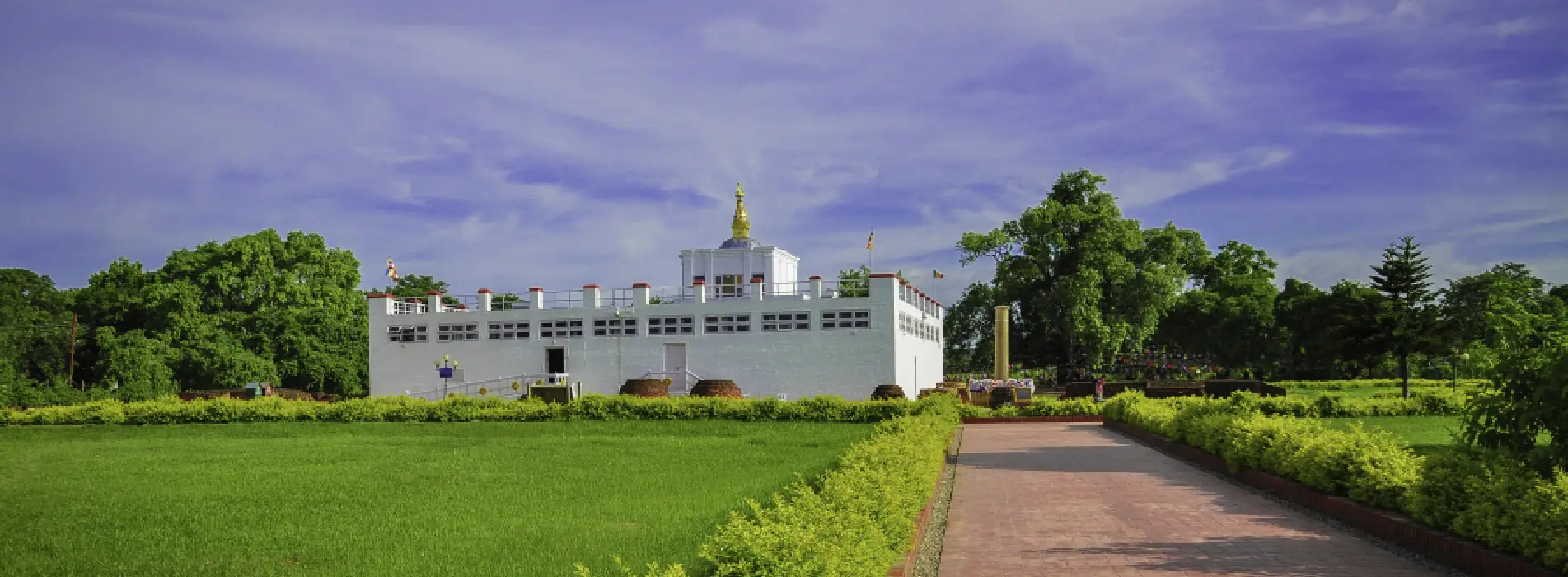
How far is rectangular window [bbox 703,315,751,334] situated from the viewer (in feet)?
124

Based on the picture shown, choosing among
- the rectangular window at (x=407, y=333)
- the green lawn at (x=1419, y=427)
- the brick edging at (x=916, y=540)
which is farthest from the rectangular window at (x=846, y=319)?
the brick edging at (x=916, y=540)

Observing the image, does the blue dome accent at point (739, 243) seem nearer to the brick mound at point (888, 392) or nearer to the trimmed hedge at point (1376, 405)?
the brick mound at point (888, 392)

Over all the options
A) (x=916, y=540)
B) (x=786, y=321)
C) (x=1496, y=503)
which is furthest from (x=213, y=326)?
(x=1496, y=503)

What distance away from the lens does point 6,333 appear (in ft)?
163

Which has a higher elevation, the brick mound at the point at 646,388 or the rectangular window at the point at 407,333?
the rectangular window at the point at 407,333

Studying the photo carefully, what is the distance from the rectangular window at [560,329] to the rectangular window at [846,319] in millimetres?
8774

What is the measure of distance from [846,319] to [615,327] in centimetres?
819

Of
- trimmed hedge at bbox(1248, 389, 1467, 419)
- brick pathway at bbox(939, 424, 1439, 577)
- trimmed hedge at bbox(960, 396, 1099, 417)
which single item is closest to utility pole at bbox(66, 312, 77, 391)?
trimmed hedge at bbox(960, 396, 1099, 417)

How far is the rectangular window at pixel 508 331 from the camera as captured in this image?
4003 cm

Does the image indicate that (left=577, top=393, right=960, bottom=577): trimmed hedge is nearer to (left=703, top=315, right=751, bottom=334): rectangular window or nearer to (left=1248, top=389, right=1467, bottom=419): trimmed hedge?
(left=1248, top=389, right=1467, bottom=419): trimmed hedge

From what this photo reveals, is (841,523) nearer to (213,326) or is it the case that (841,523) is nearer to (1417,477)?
(1417,477)

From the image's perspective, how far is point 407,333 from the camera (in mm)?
41438

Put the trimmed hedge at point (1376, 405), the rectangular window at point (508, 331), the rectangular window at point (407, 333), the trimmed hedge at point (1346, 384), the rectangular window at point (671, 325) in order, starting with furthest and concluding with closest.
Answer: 1. the trimmed hedge at point (1346, 384)
2. the rectangular window at point (407, 333)
3. the rectangular window at point (508, 331)
4. the rectangular window at point (671, 325)
5. the trimmed hedge at point (1376, 405)

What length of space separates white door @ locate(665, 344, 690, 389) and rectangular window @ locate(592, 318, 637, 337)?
1426 millimetres
